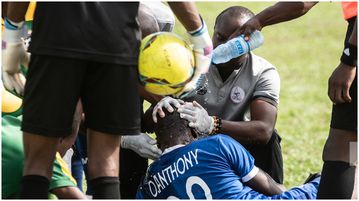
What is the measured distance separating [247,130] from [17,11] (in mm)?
1898

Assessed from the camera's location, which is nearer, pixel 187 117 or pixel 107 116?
pixel 107 116

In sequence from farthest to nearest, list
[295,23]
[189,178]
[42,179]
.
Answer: [295,23], [189,178], [42,179]

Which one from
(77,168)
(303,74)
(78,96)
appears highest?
(78,96)

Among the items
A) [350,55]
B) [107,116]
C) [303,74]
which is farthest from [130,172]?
[303,74]

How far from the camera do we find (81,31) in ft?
12.9

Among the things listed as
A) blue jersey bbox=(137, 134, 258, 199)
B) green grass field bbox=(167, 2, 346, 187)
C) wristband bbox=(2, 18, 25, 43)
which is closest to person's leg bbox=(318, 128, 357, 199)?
blue jersey bbox=(137, 134, 258, 199)

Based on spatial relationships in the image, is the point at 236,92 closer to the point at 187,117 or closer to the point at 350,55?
the point at 187,117

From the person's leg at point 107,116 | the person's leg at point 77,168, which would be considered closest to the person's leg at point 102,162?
the person's leg at point 107,116

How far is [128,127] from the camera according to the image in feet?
13.5

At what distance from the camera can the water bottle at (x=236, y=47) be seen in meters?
5.21

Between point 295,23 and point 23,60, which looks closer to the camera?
point 23,60

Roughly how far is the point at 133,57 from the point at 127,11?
222 millimetres

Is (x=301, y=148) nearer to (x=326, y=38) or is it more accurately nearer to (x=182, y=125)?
(x=182, y=125)

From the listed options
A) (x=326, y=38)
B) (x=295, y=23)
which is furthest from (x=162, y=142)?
(x=295, y=23)
